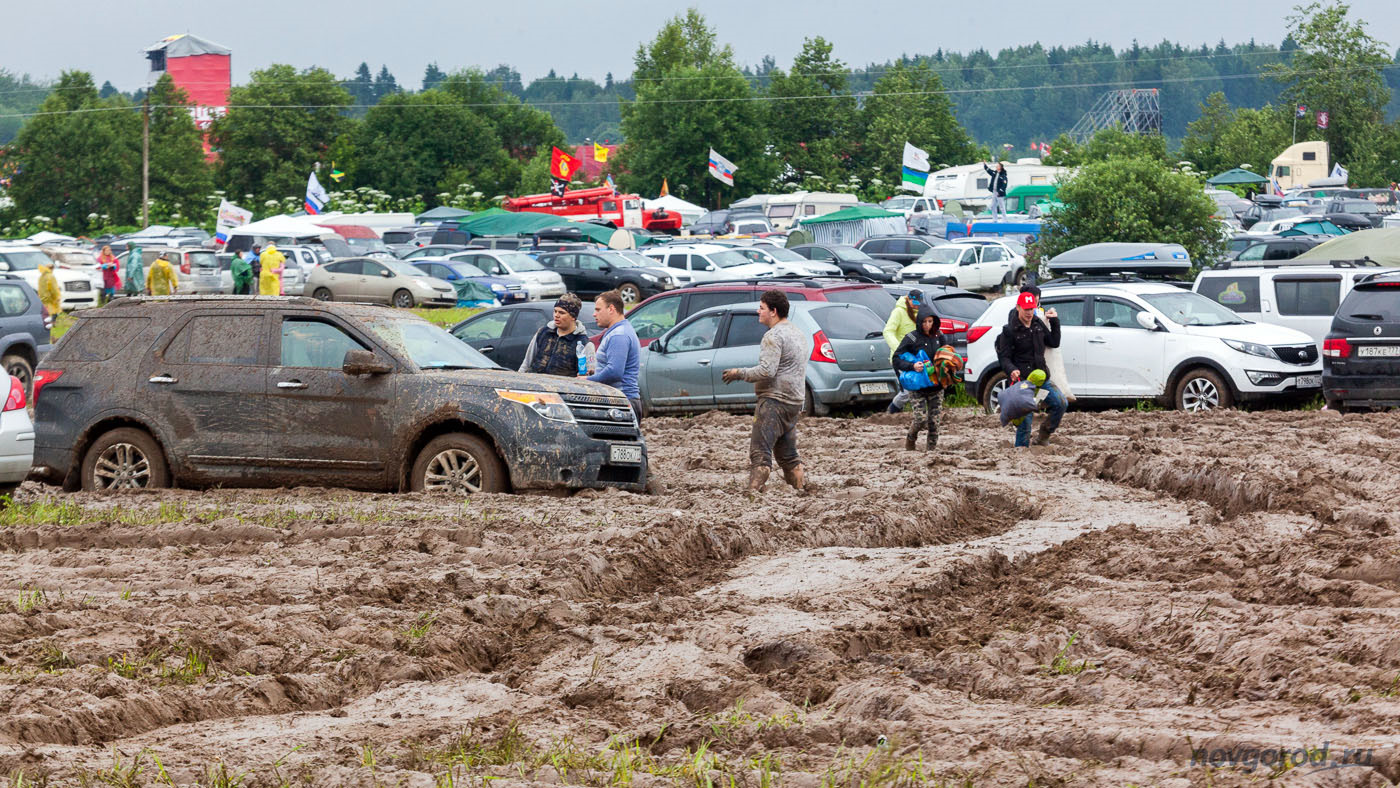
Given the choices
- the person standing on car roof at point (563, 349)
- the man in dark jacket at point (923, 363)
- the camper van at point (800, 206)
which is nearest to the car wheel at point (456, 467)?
the person standing on car roof at point (563, 349)

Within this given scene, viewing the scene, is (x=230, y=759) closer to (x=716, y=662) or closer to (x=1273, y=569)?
(x=716, y=662)

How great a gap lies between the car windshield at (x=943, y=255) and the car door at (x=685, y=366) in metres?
25.5

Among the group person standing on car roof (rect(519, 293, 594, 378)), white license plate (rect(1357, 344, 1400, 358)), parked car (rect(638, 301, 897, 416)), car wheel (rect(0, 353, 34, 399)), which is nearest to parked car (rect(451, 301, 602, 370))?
parked car (rect(638, 301, 897, 416))

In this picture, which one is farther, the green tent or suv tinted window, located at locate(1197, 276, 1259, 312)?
the green tent

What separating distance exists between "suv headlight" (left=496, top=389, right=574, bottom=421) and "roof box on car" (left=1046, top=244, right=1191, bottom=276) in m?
15.7

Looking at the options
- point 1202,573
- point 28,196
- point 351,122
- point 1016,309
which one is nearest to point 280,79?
point 351,122

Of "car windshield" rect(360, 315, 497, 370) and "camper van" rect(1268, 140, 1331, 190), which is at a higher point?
"camper van" rect(1268, 140, 1331, 190)

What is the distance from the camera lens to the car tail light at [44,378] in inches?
479

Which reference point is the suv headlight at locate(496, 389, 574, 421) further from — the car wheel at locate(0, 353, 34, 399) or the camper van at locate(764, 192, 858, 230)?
the camper van at locate(764, 192, 858, 230)

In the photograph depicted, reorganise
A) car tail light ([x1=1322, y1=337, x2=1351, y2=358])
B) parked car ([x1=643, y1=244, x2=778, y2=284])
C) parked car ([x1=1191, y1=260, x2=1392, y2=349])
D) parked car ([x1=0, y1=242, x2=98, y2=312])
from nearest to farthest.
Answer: car tail light ([x1=1322, y1=337, x2=1351, y2=358]) → parked car ([x1=1191, y1=260, x2=1392, y2=349]) → parked car ([x1=0, y1=242, x2=98, y2=312]) → parked car ([x1=643, y1=244, x2=778, y2=284])

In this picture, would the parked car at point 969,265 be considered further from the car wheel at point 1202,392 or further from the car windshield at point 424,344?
the car windshield at point 424,344

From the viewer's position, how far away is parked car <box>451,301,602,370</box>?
832 inches

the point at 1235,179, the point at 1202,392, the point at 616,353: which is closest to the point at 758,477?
the point at 616,353

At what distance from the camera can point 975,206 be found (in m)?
76.5
